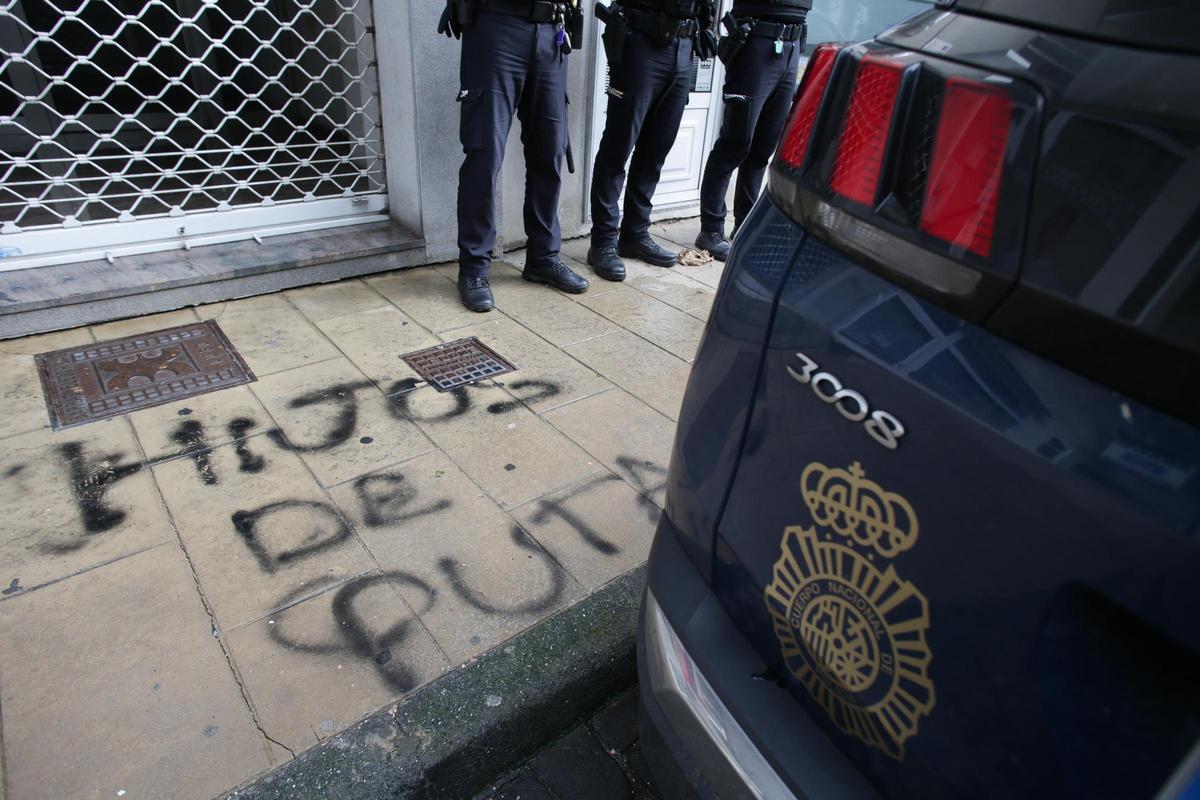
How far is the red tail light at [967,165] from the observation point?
78 cm

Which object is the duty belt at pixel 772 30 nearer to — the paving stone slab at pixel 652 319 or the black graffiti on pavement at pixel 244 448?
the paving stone slab at pixel 652 319

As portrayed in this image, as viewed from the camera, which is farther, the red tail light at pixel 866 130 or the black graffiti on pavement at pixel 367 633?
the black graffiti on pavement at pixel 367 633

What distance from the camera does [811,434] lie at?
0.98 m

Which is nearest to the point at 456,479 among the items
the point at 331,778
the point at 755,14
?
the point at 331,778

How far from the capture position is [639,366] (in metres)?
3.52

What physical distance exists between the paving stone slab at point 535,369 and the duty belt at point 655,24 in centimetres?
170

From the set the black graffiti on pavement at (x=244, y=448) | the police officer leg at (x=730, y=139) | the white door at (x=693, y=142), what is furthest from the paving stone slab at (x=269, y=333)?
the white door at (x=693, y=142)

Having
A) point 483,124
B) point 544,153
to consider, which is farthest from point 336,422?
point 544,153

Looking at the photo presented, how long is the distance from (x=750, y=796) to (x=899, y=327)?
71cm

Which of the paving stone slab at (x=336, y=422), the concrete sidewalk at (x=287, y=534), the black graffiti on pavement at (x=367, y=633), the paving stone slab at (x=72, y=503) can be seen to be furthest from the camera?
the paving stone slab at (x=336, y=422)

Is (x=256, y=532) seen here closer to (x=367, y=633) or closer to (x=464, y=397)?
(x=367, y=633)

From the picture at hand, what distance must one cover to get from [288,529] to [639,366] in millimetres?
1744

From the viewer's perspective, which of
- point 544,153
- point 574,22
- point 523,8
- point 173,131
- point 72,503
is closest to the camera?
point 72,503

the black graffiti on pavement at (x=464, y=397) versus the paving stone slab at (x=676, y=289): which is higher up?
the black graffiti on pavement at (x=464, y=397)
